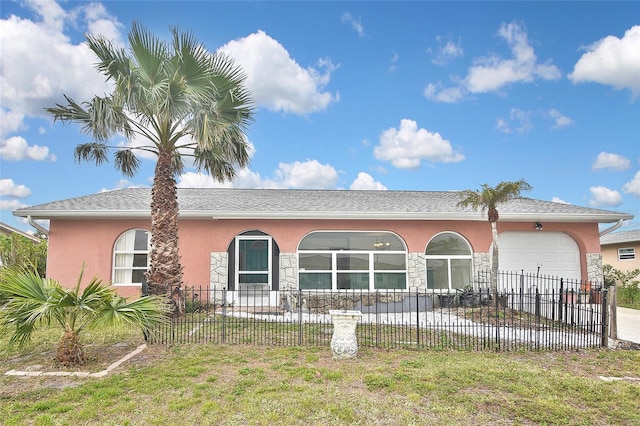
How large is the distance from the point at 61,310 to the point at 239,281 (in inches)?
311

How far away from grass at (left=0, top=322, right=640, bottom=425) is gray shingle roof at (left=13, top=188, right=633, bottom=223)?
6204 millimetres


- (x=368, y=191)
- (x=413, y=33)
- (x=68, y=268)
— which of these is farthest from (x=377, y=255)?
(x=68, y=268)

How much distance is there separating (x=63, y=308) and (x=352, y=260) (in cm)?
949

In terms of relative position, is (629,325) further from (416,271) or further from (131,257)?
(131,257)

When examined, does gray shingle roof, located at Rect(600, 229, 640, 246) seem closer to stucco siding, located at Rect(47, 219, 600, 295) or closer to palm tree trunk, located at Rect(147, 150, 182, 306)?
stucco siding, located at Rect(47, 219, 600, 295)

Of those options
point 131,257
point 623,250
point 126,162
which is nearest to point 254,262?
point 131,257

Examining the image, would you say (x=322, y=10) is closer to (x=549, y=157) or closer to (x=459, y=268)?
(x=459, y=268)

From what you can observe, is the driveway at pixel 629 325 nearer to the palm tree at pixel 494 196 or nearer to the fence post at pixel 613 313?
the fence post at pixel 613 313

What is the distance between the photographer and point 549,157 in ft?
57.6

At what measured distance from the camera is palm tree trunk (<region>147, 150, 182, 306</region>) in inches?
408

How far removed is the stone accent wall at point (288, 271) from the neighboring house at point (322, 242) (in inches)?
1.4

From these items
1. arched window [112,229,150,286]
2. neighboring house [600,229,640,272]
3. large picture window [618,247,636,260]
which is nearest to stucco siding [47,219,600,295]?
arched window [112,229,150,286]

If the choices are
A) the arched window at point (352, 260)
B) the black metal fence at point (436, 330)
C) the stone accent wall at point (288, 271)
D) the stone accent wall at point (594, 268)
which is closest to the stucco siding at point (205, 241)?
the stone accent wall at point (288, 271)

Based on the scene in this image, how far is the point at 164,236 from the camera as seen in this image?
10.6 metres
